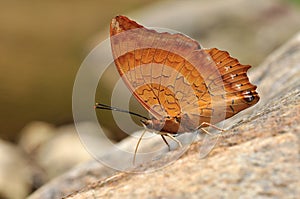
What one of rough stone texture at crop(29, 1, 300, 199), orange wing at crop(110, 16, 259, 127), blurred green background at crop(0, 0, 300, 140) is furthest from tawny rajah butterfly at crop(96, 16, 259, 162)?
blurred green background at crop(0, 0, 300, 140)

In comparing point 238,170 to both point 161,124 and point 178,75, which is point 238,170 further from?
point 178,75

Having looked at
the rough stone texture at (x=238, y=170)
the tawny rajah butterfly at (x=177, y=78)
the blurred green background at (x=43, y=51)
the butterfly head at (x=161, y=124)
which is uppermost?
the blurred green background at (x=43, y=51)

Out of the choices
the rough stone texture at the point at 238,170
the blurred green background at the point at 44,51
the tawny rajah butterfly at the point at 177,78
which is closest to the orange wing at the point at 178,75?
the tawny rajah butterfly at the point at 177,78

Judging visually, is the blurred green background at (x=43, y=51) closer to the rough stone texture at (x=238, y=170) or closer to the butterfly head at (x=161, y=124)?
the butterfly head at (x=161, y=124)

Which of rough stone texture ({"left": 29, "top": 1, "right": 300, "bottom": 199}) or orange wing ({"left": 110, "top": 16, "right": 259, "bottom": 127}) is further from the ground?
orange wing ({"left": 110, "top": 16, "right": 259, "bottom": 127})

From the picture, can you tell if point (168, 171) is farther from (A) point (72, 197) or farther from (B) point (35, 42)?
(B) point (35, 42)

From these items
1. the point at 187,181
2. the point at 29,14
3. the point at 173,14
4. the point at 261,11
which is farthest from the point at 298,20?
the point at 187,181

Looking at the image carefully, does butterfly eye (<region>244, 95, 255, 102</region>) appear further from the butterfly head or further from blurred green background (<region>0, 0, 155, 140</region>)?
blurred green background (<region>0, 0, 155, 140</region>)
